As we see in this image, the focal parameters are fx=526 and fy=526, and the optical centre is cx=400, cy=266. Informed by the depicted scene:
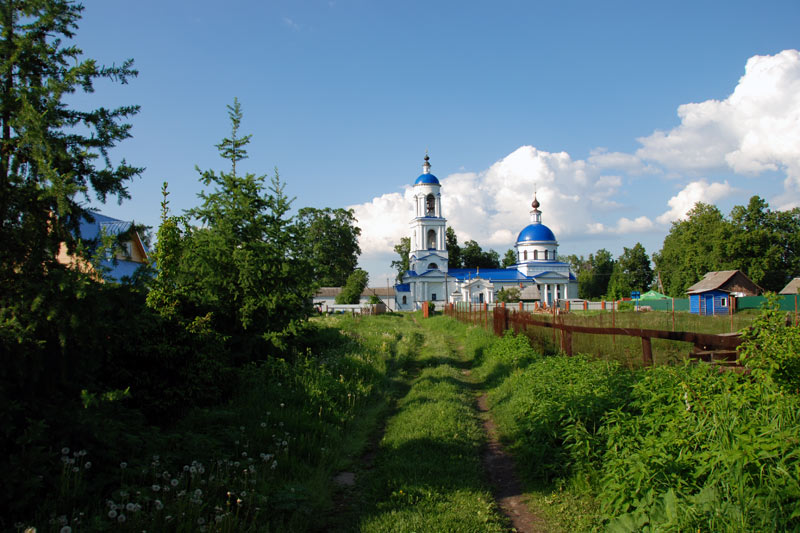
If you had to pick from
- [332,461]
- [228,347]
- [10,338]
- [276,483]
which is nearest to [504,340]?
[228,347]

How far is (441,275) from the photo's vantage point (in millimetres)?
78000

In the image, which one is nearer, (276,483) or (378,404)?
(276,483)

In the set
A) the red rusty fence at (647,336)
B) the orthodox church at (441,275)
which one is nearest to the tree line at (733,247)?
the orthodox church at (441,275)

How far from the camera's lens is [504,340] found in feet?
48.0

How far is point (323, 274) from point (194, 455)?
6477mm

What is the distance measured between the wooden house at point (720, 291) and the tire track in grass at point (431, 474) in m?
37.9

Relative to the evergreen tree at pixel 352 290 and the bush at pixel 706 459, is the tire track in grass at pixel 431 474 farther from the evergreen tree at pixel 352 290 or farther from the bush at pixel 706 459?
the evergreen tree at pixel 352 290

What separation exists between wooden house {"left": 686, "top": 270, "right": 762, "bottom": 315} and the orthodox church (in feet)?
108

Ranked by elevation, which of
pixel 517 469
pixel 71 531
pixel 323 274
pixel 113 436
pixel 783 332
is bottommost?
pixel 517 469

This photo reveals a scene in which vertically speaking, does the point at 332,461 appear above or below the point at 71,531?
below

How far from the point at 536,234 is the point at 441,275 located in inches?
756

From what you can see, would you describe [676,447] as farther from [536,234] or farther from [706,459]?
[536,234]

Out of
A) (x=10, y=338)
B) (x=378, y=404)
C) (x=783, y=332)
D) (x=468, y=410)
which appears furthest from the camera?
Answer: (x=378, y=404)

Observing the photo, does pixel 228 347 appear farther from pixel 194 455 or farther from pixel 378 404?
pixel 194 455
